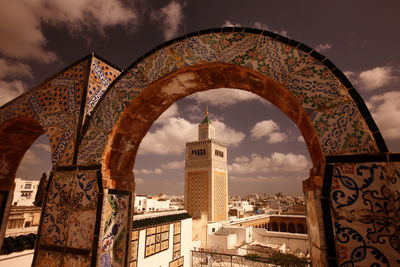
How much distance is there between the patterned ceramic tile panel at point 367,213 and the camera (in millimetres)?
1149

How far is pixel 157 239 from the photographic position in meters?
7.70

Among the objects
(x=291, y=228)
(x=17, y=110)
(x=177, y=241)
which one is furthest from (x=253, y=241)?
(x=17, y=110)

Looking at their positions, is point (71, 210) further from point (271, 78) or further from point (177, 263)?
point (177, 263)

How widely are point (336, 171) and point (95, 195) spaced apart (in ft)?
6.42

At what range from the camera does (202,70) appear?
6.66 ft

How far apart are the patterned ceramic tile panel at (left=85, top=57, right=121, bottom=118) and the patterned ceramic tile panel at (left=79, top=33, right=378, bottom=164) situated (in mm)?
247

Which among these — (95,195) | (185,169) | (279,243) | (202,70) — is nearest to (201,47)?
(202,70)

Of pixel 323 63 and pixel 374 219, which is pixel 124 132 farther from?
pixel 374 219

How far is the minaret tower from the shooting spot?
22.9 metres

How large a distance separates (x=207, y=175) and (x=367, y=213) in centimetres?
2267

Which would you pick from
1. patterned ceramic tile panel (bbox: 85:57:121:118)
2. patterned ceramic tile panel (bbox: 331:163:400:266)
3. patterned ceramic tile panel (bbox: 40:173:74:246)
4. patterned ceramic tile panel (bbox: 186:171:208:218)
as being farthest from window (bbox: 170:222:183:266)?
patterned ceramic tile panel (bbox: 186:171:208:218)

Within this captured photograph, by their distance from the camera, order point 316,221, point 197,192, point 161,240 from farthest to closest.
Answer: point 197,192
point 161,240
point 316,221

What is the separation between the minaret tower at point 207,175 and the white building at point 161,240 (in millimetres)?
13133

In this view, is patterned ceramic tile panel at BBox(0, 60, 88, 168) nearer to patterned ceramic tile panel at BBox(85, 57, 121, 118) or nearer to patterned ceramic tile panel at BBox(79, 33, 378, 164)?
patterned ceramic tile panel at BBox(85, 57, 121, 118)
